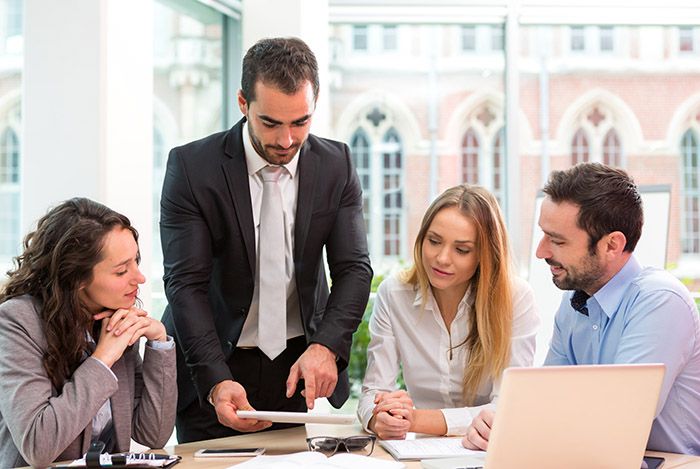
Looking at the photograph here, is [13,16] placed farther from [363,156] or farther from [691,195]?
[691,195]

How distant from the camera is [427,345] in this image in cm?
Answer: 270

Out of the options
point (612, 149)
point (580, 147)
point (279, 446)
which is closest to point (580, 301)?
point (279, 446)

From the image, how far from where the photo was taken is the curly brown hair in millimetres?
2195

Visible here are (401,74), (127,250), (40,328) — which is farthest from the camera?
(401,74)

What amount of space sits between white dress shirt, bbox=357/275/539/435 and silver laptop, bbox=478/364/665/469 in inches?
34.4

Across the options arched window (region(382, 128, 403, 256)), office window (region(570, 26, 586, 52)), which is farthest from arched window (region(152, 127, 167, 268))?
office window (region(570, 26, 586, 52))

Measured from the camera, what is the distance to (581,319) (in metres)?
2.45

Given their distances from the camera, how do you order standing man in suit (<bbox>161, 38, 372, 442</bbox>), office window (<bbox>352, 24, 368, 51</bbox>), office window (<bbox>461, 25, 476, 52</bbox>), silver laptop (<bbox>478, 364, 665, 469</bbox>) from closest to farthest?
silver laptop (<bbox>478, 364, 665, 469</bbox>) → standing man in suit (<bbox>161, 38, 372, 442</bbox>) → office window (<bbox>461, 25, 476, 52</bbox>) → office window (<bbox>352, 24, 368, 51</bbox>)

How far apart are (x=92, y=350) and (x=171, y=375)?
22 cm

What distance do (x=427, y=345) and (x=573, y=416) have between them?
105 centimetres

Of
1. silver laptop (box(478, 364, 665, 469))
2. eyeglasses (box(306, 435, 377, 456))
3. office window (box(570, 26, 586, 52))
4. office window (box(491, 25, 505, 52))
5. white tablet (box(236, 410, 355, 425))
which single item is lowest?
eyeglasses (box(306, 435, 377, 456))

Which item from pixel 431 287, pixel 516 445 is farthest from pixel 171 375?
pixel 516 445

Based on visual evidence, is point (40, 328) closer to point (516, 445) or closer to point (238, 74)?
point (516, 445)

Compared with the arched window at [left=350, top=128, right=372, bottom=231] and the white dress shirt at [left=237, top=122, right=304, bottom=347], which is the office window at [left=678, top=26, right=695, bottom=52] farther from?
the white dress shirt at [left=237, top=122, right=304, bottom=347]
